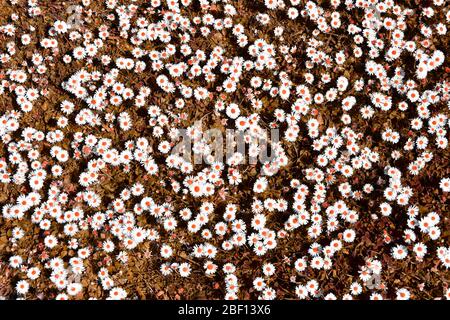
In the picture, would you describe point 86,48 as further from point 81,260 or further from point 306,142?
point 306,142

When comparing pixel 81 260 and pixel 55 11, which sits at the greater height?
pixel 55 11

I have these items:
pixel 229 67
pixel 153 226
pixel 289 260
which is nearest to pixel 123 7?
pixel 229 67

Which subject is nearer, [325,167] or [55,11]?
[325,167]

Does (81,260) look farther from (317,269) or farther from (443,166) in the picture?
(443,166)

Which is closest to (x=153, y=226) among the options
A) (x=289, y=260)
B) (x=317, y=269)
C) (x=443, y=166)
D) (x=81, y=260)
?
(x=81, y=260)

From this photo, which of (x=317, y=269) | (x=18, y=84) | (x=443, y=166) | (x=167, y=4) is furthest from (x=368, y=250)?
(x=18, y=84)

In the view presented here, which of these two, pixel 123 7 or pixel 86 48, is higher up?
pixel 123 7

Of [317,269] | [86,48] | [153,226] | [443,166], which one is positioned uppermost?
[86,48]

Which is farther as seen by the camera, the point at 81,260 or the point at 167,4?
the point at 167,4

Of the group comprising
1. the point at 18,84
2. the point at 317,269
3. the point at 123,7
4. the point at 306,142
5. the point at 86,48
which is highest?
the point at 123,7
